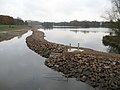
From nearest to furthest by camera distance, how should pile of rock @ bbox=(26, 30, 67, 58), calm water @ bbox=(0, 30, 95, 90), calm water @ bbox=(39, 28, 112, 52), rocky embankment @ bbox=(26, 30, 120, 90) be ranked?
calm water @ bbox=(0, 30, 95, 90)
rocky embankment @ bbox=(26, 30, 120, 90)
pile of rock @ bbox=(26, 30, 67, 58)
calm water @ bbox=(39, 28, 112, 52)

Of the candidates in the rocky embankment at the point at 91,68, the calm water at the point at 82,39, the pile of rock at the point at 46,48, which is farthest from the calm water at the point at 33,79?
the calm water at the point at 82,39

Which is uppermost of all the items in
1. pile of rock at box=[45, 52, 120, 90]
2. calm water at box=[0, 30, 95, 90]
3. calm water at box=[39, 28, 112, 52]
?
pile of rock at box=[45, 52, 120, 90]

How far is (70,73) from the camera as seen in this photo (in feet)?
61.1

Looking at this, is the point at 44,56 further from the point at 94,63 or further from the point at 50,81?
the point at 50,81

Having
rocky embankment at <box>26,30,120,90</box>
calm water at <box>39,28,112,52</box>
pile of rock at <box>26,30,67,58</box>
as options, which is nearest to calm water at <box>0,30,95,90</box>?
rocky embankment at <box>26,30,120,90</box>

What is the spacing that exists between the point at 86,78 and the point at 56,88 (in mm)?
3178

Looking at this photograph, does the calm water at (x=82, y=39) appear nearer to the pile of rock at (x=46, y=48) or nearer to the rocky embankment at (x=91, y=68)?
the pile of rock at (x=46, y=48)

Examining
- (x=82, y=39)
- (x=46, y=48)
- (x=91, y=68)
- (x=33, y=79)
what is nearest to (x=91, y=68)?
(x=91, y=68)

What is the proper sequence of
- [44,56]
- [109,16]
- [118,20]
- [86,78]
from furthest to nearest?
[109,16] < [118,20] < [44,56] < [86,78]

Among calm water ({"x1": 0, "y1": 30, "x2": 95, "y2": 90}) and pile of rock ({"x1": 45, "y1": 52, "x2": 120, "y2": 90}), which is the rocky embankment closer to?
pile of rock ({"x1": 45, "y1": 52, "x2": 120, "y2": 90})

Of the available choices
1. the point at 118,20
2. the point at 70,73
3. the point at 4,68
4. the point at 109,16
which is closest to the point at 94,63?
the point at 70,73

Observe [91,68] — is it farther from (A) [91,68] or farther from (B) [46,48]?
(B) [46,48]

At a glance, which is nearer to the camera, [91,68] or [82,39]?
[91,68]

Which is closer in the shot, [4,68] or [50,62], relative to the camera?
[4,68]
